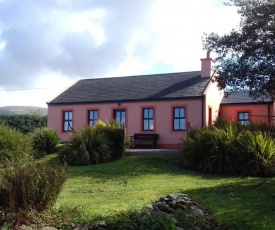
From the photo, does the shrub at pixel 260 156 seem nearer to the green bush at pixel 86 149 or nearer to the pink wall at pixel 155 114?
the green bush at pixel 86 149

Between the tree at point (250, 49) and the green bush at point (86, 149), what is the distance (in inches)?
256

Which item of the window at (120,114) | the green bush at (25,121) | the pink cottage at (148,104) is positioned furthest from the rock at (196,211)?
the green bush at (25,121)

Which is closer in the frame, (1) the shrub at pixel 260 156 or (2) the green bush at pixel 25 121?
(1) the shrub at pixel 260 156

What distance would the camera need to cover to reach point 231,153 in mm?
14602

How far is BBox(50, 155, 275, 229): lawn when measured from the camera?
8.07 metres

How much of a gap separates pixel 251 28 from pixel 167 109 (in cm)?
892

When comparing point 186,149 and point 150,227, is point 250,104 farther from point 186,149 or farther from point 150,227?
point 150,227

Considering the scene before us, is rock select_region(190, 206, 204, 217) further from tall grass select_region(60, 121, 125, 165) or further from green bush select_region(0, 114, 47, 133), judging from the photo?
green bush select_region(0, 114, 47, 133)

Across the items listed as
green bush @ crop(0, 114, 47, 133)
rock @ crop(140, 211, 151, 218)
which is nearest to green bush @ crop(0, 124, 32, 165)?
rock @ crop(140, 211, 151, 218)

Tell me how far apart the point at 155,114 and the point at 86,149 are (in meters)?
9.08

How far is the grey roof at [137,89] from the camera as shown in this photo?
26.1m

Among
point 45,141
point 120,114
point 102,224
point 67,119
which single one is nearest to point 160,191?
point 102,224

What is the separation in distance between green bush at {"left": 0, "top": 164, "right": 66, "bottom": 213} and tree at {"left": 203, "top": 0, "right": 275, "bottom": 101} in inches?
498

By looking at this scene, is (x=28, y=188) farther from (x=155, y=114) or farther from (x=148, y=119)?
(x=148, y=119)
